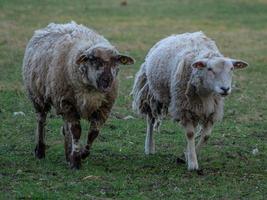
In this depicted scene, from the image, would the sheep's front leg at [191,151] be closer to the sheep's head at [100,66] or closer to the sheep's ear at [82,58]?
the sheep's head at [100,66]

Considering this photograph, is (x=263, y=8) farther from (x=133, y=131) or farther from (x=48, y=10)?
(x=133, y=131)

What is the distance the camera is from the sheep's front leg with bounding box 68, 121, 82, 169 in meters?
9.70

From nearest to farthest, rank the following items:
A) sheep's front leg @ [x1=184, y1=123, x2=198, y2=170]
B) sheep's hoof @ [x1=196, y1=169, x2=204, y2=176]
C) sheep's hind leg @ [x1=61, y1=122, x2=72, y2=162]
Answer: sheep's hoof @ [x1=196, y1=169, x2=204, y2=176]
sheep's front leg @ [x1=184, y1=123, x2=198, y2=170]
sheep's hind leg @ [x1=61, y1=122, x2=72, y2=162]

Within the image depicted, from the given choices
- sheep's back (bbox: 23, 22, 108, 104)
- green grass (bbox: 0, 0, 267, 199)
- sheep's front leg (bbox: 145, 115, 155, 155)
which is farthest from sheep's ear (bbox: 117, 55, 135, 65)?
sheep's front leg (bbox: 145, 115, 155, 155)

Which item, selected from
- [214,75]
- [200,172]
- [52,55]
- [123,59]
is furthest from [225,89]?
[52,55]

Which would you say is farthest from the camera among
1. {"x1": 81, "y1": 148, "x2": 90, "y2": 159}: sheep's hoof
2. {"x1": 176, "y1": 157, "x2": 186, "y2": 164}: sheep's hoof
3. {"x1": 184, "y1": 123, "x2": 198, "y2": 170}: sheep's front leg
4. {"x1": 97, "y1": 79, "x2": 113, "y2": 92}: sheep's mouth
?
{"x1": 176, "y1": 157, "x2": 186, "y2": 164}: sheep's hoof

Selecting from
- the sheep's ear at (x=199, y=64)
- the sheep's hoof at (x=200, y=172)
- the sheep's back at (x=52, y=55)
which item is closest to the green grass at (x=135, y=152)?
the sheep's hoof at (x=200, y=172)

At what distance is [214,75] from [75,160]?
185cm

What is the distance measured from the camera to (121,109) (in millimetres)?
14258

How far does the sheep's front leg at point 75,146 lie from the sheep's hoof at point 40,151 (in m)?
0.81

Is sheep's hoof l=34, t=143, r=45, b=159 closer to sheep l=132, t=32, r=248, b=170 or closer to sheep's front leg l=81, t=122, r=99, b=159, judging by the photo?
sheep's front leg l=81, t=122, r=99, b=159

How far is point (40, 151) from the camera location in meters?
10.6

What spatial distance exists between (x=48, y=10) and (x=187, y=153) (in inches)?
811

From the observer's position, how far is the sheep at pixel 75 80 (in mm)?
9508
